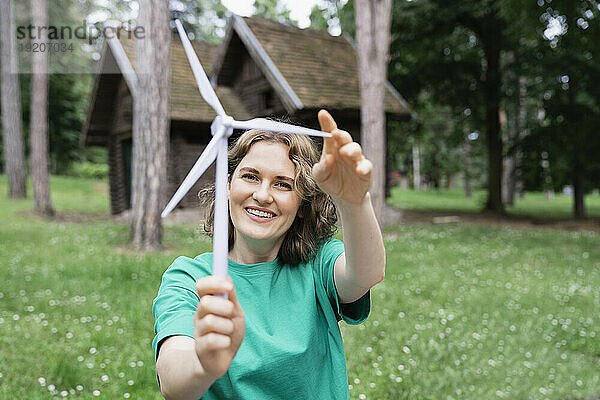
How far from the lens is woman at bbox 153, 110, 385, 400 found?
1.48m

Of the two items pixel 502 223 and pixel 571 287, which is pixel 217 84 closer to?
pixel 502 223

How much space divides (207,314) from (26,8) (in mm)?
39761

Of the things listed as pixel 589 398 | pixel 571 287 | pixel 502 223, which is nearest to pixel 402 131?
pixel 502 223

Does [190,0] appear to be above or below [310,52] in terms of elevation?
above

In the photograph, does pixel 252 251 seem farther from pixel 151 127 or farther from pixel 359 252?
pixel 151 127

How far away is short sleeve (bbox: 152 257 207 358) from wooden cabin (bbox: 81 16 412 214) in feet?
39.6

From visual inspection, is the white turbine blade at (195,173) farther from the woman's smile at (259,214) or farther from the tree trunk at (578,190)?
the tree trunk at (578,190)

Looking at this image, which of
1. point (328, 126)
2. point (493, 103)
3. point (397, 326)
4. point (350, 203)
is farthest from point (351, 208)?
point (493, 103)

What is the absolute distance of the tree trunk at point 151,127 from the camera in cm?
888

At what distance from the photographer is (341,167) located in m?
1.36

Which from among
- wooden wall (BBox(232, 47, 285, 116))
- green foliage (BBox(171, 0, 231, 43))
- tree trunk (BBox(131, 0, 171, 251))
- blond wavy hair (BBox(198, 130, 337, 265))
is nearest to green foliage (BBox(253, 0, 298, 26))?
green foliage (BBox(171, 0, 231, 43))

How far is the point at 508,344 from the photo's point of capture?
5191 millimetres

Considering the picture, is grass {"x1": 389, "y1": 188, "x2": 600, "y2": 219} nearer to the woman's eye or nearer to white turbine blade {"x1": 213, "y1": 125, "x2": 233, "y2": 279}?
the woman's eye

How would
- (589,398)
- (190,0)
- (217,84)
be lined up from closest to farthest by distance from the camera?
(589,398) → (217,84) → (190,0)
